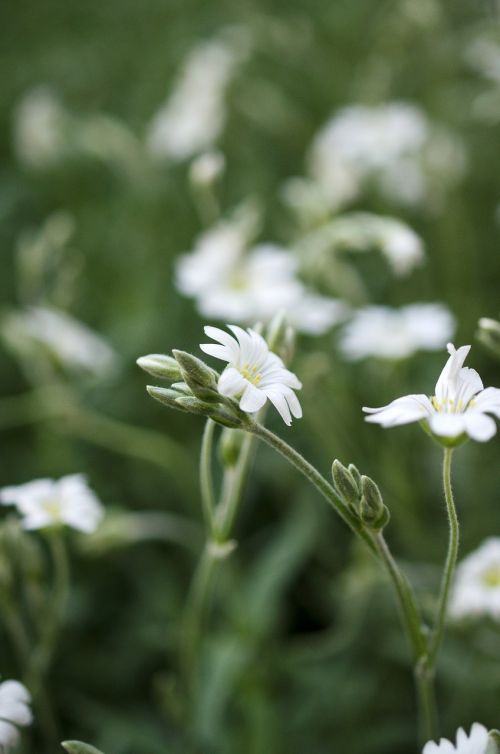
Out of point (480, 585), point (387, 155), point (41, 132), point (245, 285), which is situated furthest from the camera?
point (41, 132)

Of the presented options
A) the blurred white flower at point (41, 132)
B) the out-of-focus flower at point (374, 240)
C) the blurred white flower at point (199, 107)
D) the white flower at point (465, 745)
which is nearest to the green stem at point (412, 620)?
the white flower at point (465, 745)

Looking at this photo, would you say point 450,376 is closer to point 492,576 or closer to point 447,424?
point 447,424

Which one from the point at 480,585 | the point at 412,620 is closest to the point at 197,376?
the point at 412,620

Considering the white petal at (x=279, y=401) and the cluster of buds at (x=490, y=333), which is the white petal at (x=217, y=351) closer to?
the white petal at (x=279, y=401)

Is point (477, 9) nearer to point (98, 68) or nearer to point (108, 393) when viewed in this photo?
point (98, 68)

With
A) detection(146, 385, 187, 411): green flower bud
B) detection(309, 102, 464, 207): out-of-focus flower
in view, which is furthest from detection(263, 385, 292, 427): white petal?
detection(309, 102, 464, 207): out-of-focus flower

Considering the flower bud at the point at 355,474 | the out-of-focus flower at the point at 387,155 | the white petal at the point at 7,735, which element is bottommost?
the white petal at the point at 7,735
